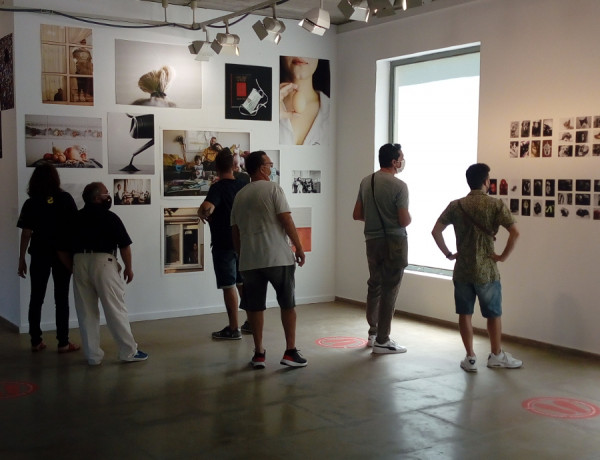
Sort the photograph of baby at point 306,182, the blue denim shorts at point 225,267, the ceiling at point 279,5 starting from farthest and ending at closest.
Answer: the photograph of baby at point 306,182, the ceiling at point 279,5, the blue denim shorts at point 225,267

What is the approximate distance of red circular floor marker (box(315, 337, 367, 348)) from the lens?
6305 mm

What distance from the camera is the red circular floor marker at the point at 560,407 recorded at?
14.8 ft

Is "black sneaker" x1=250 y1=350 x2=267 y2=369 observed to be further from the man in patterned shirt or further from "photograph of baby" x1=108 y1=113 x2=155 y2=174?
"photograph of baby" x1=108 y1=113 x2=155 y2=174

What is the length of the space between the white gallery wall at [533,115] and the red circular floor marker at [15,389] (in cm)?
312

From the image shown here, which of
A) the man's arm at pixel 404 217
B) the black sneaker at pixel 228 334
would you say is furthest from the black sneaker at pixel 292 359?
the man's arm at pixel 404 217

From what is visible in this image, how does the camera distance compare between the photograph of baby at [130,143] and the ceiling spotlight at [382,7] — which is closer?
the ceiling spotlight at [382,7]

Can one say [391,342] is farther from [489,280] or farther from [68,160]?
A: [68,160]

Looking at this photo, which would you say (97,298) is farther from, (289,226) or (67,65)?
(67,65)

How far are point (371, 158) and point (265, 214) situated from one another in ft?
9.62

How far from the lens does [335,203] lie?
8.46m

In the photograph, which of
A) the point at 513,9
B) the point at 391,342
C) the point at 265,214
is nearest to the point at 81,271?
the point at 265,214

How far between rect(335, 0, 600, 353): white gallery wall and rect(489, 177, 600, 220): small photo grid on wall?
5cm

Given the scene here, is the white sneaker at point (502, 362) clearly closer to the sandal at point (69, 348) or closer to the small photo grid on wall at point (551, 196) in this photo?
the small photo grid on wall at point (551, 196)

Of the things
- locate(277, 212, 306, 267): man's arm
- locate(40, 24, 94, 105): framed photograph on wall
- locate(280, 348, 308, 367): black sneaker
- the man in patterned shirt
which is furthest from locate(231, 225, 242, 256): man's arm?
locate(40, 24, 94, 105): framed photograph on wall
